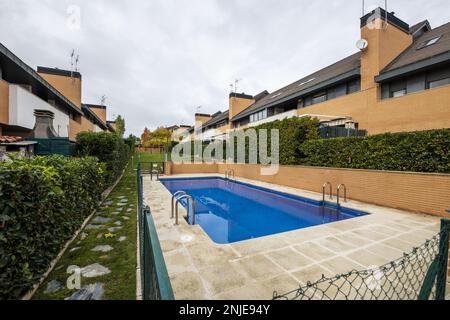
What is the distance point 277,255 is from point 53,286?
3501 millimetres

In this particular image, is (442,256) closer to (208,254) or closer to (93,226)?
(208,254)

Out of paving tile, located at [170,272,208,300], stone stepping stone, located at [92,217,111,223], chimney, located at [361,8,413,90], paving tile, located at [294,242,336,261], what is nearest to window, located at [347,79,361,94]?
chimney, located at [361,8,413,90]

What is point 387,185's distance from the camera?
763 cm

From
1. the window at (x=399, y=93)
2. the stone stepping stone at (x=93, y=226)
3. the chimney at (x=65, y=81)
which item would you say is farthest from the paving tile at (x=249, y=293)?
the chimney at (x=65, y=81)

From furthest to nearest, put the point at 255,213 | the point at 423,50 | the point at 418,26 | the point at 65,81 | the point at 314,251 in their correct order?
1. the point at 65,81
2. the point at 418,26
3. the point at 423,50
4. the point at 255,213
5. the point at 314,251

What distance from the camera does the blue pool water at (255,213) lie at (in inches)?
269

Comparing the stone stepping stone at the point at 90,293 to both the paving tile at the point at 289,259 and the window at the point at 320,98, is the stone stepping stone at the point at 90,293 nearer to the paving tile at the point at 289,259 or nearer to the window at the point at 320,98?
the paving tile at the point at 289,259

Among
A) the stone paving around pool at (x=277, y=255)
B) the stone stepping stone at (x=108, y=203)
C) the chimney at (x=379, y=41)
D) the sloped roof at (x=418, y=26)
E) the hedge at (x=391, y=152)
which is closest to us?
the stone paving around pool at (x=277, y=255)

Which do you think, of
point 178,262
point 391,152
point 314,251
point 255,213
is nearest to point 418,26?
point 391,152

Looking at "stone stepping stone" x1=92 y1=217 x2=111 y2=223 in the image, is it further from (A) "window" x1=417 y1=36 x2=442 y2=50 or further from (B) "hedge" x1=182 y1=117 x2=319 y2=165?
(A) "window" x1=417 y1=36 x2=442 y2=50

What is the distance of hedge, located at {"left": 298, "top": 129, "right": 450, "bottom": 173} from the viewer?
659cm

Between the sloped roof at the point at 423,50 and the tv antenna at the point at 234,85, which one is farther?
the tv antenna at the point at 234,85

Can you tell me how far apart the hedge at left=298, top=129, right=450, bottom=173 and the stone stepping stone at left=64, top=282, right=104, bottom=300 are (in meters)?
9.46

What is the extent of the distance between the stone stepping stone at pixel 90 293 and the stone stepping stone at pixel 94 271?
274mm
